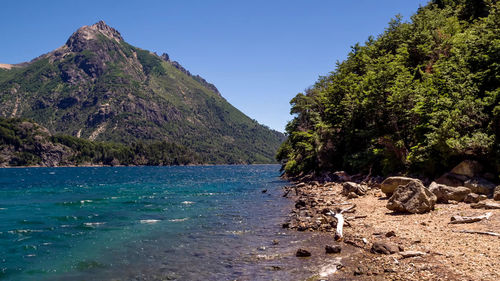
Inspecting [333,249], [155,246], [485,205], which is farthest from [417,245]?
[155,246]

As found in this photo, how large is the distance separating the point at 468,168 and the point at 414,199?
688 centimetres

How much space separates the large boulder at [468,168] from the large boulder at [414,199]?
5.64m

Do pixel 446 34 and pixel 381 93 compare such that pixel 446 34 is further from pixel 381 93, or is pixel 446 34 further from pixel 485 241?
pixel 485 241

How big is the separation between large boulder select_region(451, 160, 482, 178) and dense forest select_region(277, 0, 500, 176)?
2.07 feet

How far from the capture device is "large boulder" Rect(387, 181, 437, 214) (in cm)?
1922

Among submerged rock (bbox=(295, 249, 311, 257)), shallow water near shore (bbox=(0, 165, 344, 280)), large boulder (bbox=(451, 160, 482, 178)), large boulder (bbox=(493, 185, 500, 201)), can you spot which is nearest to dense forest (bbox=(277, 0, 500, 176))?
large boulder (bbox=(451, 160, 482, 178))

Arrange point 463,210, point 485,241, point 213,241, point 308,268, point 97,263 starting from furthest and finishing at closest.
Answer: point 213,241 < point 463,210 < point 97,263 < point 308,268 < point 485,241

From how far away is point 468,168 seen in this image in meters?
22.8

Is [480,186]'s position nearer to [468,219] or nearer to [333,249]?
[468,219]

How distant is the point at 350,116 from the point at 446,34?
16.6m

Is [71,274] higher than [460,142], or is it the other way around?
[460,142]

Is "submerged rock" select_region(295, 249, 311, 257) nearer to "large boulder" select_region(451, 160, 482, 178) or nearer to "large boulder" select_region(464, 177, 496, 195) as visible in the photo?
"large boulder" select_region(464, 177, 496, 195)

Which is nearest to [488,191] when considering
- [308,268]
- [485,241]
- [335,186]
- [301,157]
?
[485,241]

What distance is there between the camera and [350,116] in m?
47.0
